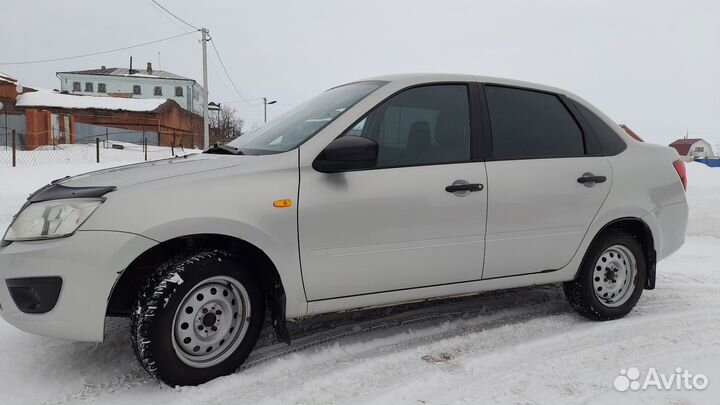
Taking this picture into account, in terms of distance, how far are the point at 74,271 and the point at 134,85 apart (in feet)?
212

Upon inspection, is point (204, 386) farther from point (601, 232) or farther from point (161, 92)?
point (161, 92)

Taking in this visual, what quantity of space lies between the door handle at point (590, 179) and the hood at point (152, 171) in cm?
228

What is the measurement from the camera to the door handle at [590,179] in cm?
361

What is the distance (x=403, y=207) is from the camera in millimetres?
3033

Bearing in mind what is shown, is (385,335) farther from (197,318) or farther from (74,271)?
(74,271)

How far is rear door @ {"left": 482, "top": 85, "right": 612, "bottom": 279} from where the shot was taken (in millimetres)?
3369

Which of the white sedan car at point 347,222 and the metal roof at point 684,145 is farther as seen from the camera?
the metal roof at point 684,145

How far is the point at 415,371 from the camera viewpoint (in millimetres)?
2932

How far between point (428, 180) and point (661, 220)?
211 centimetres

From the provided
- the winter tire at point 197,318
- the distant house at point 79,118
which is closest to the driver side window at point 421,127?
the winter tire at point 197,318

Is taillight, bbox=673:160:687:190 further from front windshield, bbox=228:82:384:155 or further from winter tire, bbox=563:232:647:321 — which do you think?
front windshield, bbox=228:82:384:155

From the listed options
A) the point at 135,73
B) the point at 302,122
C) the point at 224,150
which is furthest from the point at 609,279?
the point at 135,73

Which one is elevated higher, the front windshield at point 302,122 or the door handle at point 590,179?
the front windshield at point 302,122

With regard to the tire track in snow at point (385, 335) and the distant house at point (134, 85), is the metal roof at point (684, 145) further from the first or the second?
the tire track in snow at point (385, 335)
